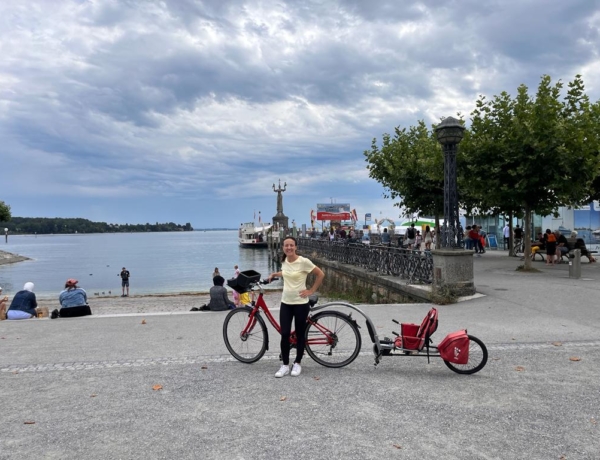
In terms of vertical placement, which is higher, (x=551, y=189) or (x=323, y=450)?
(x=551, y=189)

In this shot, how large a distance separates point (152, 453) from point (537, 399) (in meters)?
3.41

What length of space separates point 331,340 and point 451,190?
269 inches

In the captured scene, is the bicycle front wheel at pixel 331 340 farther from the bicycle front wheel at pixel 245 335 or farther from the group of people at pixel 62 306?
the group of people at pixel 62 306

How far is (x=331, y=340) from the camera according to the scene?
587cm

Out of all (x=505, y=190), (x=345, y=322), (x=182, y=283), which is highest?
(x=505, y=190)

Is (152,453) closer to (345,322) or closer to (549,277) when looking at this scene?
(345,322)

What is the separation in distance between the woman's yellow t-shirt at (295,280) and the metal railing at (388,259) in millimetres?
7370

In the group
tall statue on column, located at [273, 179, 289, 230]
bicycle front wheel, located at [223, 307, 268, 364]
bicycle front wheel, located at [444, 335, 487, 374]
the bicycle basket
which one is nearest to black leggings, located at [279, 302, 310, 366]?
bicycle front wheel, located at [223, 307, 268, 364]

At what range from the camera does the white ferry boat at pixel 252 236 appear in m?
115

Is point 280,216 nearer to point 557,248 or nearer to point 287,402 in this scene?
point 557,248

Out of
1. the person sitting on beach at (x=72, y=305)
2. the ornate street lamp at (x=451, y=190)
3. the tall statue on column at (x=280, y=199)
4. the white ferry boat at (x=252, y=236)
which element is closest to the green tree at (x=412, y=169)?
the ornate street lamp at (x=451, y=190)

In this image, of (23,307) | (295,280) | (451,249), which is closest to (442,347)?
(295,280)

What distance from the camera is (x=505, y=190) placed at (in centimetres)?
1552

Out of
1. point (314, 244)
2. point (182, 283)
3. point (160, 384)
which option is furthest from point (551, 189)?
point (182, 283)
